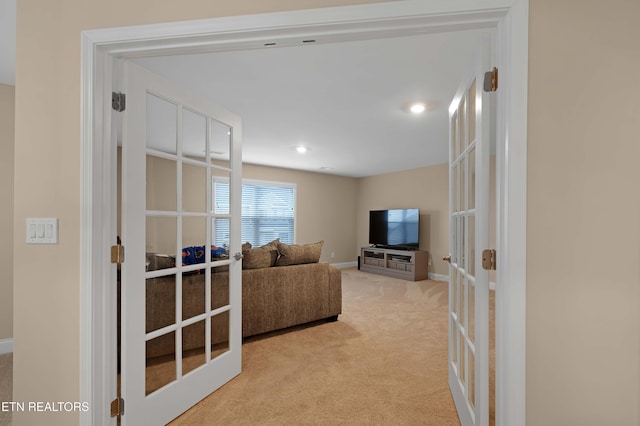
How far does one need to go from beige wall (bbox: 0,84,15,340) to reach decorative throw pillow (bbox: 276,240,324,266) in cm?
238

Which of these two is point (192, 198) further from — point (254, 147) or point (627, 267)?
point (254, 147)

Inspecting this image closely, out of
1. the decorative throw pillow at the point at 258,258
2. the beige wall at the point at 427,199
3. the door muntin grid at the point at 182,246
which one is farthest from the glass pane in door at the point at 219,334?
the beige wall at the point at 427,199

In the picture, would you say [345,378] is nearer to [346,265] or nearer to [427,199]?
[427,199]

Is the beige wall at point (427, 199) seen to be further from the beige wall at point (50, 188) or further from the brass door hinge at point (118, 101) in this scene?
the beige wall at point (50, 188)

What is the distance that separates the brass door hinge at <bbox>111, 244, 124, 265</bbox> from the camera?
1.45 m

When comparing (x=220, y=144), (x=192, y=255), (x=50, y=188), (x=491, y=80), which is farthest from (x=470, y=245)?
(x=50, y=188)

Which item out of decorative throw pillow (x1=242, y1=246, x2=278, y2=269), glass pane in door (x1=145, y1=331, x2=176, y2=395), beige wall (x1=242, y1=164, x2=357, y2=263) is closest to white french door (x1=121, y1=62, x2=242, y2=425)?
glass pane in door (x1=145, y1=331, x2=176, y2=395)

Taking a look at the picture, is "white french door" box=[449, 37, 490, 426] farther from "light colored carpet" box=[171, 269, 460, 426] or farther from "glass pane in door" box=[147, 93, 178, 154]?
"glass pane in door" box=[147, 93, 178, 154]

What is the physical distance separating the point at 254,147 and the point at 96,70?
369 cm

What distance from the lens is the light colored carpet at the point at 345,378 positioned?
1855mm

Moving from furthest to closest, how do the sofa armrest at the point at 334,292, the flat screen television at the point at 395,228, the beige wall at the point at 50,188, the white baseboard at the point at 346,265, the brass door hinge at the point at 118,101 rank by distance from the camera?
the white baseboard at the point at 346,265 → the flat screen television at the point at 395,228 → the sofa armrest at the point at 334,292 → the brass door hinge at the point at 118,101 → the beige wall at the point at 50,188

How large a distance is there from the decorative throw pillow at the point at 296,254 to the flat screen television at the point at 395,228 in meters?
3.56


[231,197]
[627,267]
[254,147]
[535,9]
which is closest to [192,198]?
[231,197]

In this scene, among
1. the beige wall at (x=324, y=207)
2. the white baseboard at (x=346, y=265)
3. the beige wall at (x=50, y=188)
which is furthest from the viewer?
the white baseboard at (x=346, y=265)
